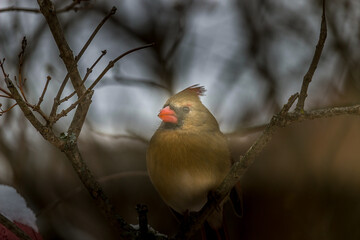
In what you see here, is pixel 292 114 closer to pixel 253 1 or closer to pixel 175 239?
pixel 175 239

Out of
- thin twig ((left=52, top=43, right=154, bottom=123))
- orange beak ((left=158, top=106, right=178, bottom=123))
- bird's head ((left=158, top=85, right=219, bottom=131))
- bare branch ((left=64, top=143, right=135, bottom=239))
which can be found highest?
bird's head ((left=158, top=85, right=219, bottom=131))

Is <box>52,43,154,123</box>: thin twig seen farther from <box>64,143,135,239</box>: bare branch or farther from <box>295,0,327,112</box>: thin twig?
<box>295,0,327,112</box>: thin twig

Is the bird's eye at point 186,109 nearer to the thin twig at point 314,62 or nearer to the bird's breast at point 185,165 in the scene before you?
the bird's breast at point 185,165

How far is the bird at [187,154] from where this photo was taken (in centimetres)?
99

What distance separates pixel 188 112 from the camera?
107 centimetres

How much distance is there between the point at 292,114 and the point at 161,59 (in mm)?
1294

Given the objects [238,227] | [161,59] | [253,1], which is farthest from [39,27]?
[238,227]

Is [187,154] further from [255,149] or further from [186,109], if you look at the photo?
[255,149]

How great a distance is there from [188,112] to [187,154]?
0.10m

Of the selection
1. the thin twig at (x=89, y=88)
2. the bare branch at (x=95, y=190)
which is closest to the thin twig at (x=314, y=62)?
the thin twig at (x=89, y=88)

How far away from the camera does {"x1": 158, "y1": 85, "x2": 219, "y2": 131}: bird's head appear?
100cm

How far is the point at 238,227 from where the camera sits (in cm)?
142

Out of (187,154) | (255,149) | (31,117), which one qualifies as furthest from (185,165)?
(31,117)

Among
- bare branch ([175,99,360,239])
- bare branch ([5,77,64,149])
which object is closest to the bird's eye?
bare branch ([175,99,360,239])
